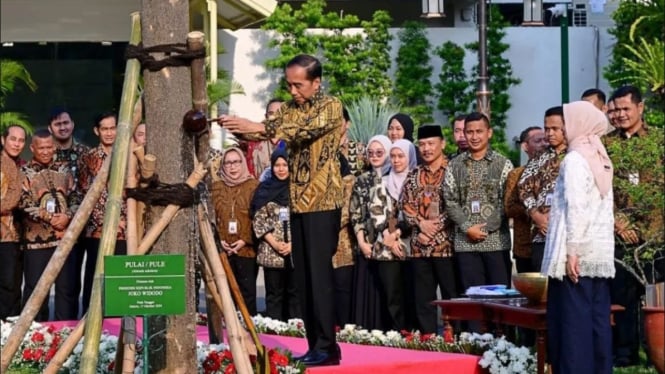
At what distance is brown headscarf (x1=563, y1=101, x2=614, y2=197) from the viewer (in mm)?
8602

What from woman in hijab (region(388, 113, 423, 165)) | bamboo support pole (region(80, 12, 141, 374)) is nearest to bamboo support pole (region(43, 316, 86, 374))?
bamboo support pole (region(80, 12, 141, 374))

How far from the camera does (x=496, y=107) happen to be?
2592cm

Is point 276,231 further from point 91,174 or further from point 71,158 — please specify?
point 71,158

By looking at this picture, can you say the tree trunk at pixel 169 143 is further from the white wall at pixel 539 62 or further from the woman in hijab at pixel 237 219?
the white wall at pixel 539 62

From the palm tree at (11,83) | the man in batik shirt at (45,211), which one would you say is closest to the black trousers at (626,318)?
the man in batik shirt at (45,211)

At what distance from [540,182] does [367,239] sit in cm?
196

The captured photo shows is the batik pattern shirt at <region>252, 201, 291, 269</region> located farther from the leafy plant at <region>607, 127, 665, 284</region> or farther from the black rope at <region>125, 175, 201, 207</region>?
the black rope at <region>125, 175, 201, 207</region>

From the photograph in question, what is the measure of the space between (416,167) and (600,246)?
4009 millimetres

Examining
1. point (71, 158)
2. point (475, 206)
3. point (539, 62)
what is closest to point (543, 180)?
point (475, 206)

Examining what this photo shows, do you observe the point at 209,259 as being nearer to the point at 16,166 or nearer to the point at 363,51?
the point at 16,166

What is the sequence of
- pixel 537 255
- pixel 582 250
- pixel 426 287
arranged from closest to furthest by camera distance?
pixel 582 250 < pixel 537 255 < pixel 426 287

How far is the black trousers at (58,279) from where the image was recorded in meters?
13.4

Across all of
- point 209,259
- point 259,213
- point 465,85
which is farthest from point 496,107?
point 209,259

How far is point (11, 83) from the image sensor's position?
79.6 ft
